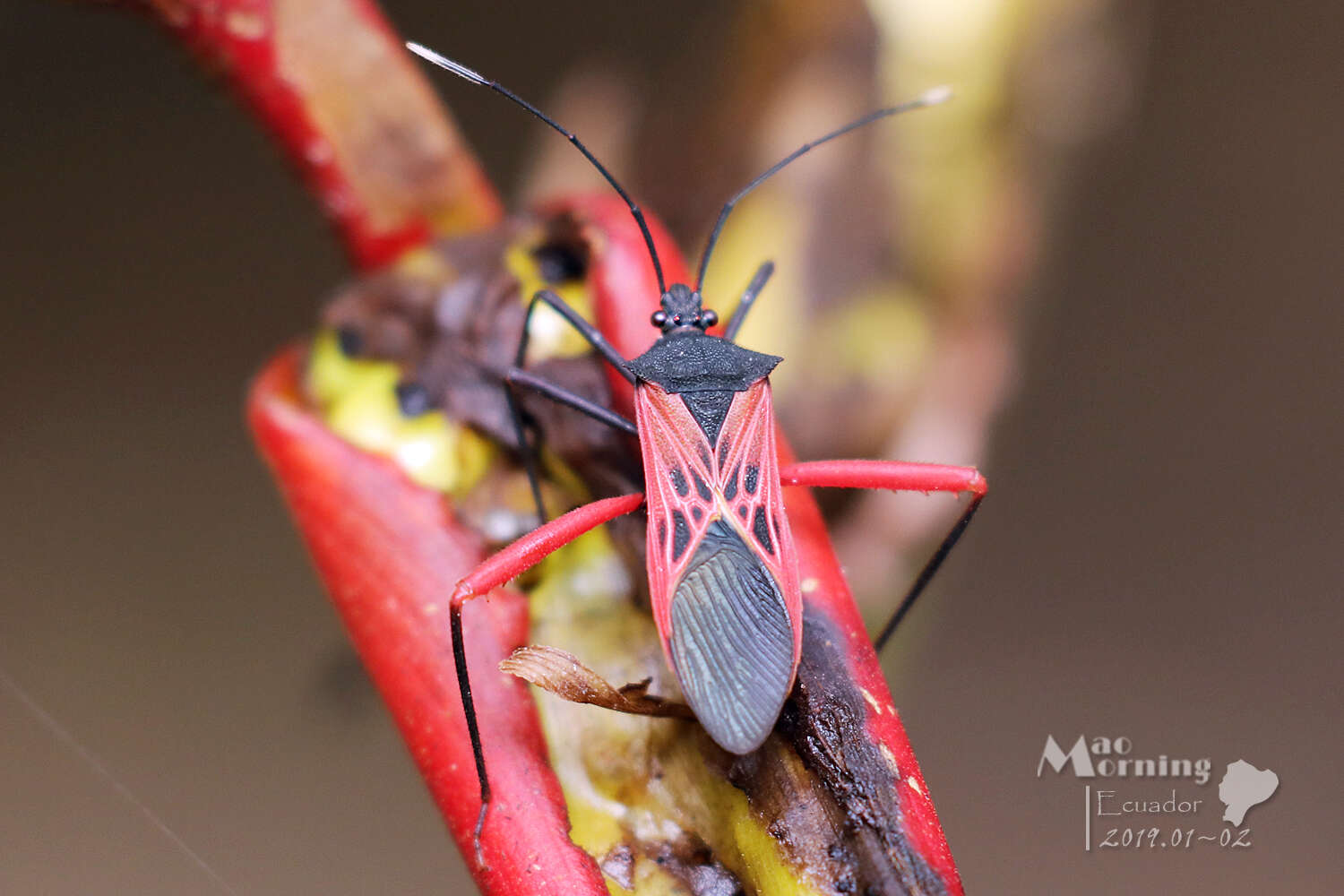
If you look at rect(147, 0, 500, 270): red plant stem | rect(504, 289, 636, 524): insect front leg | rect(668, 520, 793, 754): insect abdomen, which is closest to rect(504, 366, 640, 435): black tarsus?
rect(504, 289, 636, 524): insect front leg

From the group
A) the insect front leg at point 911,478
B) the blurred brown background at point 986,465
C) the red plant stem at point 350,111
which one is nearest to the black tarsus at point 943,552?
the insect front leg at point 911,478

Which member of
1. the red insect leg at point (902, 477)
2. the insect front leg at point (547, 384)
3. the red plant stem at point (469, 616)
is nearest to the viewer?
the red plant stem at point (469, 616)

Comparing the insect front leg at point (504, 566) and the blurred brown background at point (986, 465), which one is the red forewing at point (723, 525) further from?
the blurred brown background at point (986, 465)

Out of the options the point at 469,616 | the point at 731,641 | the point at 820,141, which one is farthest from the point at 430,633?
the point at 820,141

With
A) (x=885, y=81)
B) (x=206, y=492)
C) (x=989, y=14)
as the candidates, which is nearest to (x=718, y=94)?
(x=885, y=81)

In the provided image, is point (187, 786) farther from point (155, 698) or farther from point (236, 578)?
point (236, 578)

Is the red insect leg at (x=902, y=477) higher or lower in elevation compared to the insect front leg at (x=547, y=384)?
higher

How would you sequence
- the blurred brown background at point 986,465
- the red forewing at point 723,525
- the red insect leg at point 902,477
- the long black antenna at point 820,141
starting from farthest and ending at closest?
1. the blurred brown background at point 986,465
2. the long black antenna at point 820,141
3. the red insect leg at point 902,477
4. the red forewing at point 723,525
